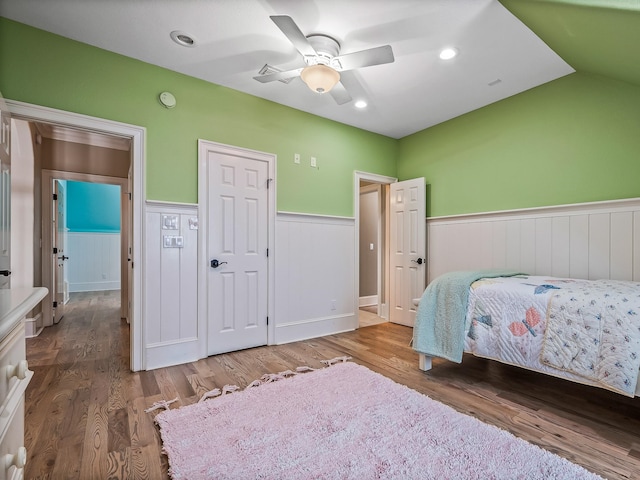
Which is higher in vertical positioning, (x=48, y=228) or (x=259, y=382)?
(x=48, y=228)

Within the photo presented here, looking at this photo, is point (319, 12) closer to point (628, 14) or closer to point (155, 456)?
point (628, 14)

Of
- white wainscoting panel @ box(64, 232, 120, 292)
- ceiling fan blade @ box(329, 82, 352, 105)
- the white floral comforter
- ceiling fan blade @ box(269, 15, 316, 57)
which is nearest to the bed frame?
the white floral comforter

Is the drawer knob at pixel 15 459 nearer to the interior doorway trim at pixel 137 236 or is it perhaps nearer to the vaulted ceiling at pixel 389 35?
the interior doorway trim at pixel 137 236

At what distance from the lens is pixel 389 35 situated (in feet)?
7.57

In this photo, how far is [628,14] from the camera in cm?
173

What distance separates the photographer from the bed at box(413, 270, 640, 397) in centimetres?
171

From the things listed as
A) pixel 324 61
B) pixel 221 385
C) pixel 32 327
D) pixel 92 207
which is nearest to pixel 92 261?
pixel 92 207

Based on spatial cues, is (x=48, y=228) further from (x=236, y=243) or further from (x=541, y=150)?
(x=541, y=150)

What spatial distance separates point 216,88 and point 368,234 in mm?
3541

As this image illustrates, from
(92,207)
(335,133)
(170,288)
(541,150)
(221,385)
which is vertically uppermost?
(335,133)

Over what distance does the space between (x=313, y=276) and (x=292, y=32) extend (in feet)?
8.17

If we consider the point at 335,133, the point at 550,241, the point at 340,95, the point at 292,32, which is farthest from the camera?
the point at 335,133

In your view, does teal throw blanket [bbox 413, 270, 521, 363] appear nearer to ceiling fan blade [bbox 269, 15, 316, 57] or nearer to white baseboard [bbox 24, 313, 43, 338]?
ceiling fan blade [bbox 269, 15, 316, 57]

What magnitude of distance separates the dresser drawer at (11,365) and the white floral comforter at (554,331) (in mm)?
2524
